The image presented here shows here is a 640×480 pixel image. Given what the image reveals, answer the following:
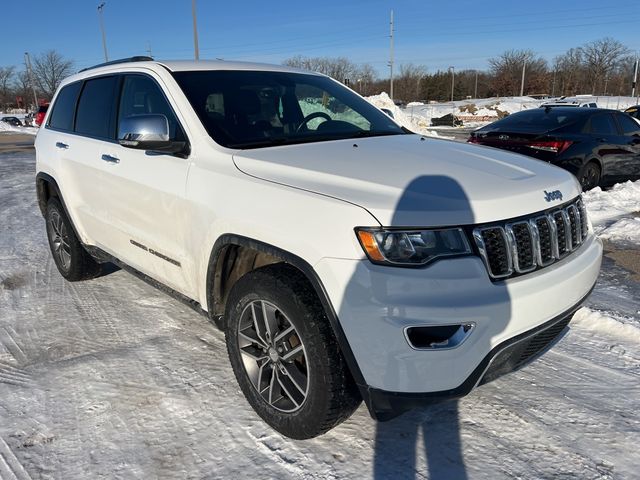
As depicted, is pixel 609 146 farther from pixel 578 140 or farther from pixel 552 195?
pixel 552 195

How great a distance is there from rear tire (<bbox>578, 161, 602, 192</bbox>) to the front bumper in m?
6.77

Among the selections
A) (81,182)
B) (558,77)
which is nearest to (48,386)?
(81,182)

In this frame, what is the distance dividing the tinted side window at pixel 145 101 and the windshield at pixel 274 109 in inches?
6.4

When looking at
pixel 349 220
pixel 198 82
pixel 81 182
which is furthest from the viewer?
pixel 81 182

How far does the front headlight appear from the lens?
2.15 meters

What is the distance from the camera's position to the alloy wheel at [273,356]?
2549 mm

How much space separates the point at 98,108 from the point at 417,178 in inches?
115

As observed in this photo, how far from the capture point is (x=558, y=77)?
258 ft

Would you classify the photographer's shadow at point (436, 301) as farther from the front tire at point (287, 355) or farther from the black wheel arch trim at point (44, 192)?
the black wheel arch trim at point (44, 192)

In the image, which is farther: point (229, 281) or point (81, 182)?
point (81, 182)

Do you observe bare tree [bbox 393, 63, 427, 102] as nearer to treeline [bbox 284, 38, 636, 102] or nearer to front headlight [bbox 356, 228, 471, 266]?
treeline [bbox 284, 38, 636, 102]

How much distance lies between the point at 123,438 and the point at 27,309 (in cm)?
222

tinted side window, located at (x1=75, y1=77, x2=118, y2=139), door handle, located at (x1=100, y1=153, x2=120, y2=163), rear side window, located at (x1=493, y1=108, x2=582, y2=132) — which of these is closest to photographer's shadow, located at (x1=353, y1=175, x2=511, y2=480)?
door handle, located at (x1=100, y1=153, x2=120, y2=163)

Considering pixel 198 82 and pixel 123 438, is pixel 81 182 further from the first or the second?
pixel 123 438
